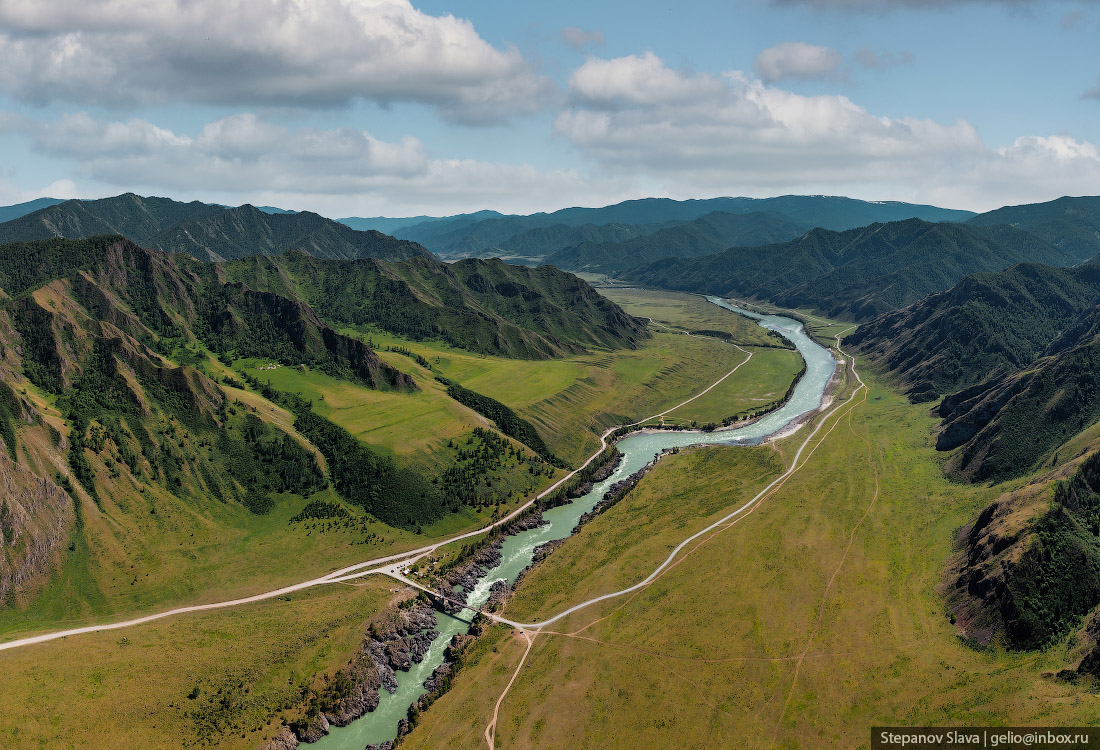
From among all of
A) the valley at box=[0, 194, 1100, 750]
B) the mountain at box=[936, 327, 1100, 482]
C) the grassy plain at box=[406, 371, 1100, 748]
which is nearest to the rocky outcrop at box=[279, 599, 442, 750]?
the valley at box=[0, 194, 1100, 750]

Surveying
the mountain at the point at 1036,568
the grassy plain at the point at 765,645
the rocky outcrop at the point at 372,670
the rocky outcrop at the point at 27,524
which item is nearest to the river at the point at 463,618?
the rocky outcrop at the point at 372,670

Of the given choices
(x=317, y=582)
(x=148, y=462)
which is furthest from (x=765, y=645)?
(x=148, y=462)

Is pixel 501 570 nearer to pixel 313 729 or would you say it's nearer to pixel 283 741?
pixel 313 729

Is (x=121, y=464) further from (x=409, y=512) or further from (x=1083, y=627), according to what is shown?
(x=1083, y=627)

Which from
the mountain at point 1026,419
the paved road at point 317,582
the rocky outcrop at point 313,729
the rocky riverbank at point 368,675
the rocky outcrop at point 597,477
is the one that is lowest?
the rocky outcrop at point 313,729

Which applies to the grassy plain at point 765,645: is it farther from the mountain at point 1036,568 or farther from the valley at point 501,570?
the mountain at point 1036,568

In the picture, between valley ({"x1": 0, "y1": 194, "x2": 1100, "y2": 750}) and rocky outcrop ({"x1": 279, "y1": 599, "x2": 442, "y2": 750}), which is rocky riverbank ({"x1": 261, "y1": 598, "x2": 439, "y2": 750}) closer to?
rocky outcrop ({"x1": 279, "y1": 599, "x2": 442, "y2": 750})
